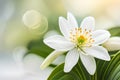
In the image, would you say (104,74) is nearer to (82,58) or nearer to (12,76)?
(82,58)

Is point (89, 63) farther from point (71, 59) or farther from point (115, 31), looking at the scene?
point (115, 31)

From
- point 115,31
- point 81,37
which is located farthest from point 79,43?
point 115,31

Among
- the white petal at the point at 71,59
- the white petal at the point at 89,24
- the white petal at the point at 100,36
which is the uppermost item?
the white petal at the point at 89,24

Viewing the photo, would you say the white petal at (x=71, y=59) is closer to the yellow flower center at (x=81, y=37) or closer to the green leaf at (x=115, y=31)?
the yellow flower center at (x=81, y=37)

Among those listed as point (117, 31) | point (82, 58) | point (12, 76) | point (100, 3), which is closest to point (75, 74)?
point (82, 58)

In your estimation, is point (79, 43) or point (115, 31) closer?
point (79, 43)

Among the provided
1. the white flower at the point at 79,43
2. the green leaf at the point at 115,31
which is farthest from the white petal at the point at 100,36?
the green leaf at the point at 115,31
